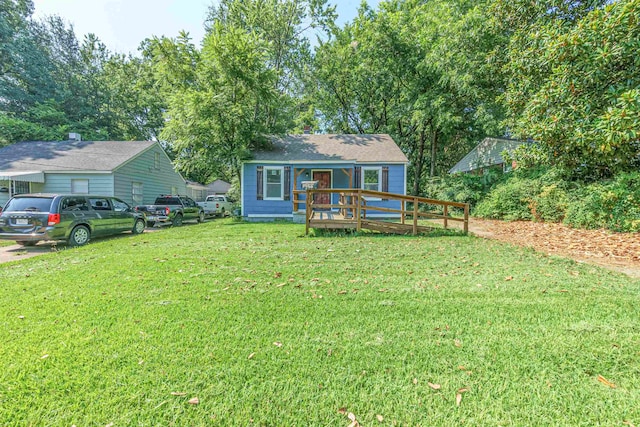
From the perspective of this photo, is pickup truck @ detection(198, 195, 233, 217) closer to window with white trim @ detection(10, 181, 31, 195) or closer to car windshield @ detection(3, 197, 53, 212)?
window with white trim @ detection(10, 181, 31, 195)

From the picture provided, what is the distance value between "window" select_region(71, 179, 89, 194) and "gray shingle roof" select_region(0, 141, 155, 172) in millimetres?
651

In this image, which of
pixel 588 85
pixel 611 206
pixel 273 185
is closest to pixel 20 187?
pixel 273 185

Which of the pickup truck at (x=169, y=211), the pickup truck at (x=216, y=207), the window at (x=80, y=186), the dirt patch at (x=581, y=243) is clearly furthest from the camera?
the pickup truck at (x=216, y=207)

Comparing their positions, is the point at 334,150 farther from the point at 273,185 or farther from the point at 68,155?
the point at 68,155

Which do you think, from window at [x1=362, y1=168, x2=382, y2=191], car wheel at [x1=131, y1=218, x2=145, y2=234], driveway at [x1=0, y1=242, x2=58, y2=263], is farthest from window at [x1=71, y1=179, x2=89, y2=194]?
window at [x1=362, y1=168, x2=382, y2=191]

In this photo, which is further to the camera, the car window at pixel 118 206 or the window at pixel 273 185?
the window at pixel 273 185

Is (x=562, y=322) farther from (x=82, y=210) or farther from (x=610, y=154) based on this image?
(x=82, y=210)

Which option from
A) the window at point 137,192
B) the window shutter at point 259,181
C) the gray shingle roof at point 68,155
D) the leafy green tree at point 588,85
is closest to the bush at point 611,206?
the leafy green tree at point 588,85

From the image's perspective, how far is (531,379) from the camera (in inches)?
84.2

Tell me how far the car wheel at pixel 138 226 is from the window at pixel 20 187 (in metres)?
8.49

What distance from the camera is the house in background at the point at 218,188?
33594 mm

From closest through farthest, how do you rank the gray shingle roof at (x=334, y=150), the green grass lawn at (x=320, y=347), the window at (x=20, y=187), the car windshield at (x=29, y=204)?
the green grass lawn at (x=320, y=347) → the car windshield at (x=29, y=204) → the gray shingle roof at (x=334, y=150) → the window at (x=20, y=187)

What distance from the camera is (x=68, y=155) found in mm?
15273

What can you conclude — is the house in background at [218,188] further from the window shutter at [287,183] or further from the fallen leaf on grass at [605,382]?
the fallen leaf on grass at [605,382]
